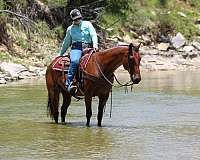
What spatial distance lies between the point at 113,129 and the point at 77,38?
1867 mm

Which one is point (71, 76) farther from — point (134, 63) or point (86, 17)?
point (86, 17)

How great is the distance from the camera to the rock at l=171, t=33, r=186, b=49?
1392 inches

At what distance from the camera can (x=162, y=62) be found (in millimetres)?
32312

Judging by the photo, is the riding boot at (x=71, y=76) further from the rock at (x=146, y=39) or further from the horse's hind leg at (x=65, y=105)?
the rock at (x=146, y=39)

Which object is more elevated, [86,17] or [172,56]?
[86,17]

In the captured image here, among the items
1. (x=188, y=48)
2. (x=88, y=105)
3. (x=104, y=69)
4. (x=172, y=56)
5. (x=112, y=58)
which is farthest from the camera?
(x=188, y=48)

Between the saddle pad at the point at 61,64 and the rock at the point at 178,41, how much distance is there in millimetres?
22954

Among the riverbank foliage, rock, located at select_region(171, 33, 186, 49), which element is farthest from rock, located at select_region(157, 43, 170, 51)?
the riverbank foliage

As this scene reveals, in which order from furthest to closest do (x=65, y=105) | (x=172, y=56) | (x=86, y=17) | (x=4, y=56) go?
(x=172, y=56) < (x=86, y=17) < (x=4, y=56) < (x=65, y=105)

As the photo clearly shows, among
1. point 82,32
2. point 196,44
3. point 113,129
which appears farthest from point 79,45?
point 196,44

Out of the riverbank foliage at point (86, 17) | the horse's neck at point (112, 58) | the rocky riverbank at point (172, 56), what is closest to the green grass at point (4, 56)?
the riverbank foliage at point (86, 17)

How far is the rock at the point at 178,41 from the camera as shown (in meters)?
35.4

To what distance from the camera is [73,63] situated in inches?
471

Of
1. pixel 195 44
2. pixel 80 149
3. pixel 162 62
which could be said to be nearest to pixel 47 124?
pixel 80 149
